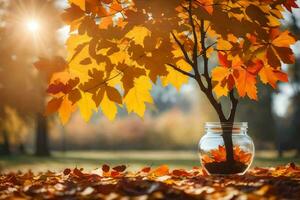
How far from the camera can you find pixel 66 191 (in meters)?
2.82

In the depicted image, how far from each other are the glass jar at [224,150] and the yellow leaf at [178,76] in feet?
1.61

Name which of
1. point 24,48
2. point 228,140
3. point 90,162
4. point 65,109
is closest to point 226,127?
point 228,140

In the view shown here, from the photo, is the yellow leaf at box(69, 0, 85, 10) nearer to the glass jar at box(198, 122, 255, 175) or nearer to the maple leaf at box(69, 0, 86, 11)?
the maple leaf at box(69, 0, 86, 11)

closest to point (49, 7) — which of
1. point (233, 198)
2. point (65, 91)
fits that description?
point (65, 91)

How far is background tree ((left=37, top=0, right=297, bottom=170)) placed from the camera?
3045 millimetres

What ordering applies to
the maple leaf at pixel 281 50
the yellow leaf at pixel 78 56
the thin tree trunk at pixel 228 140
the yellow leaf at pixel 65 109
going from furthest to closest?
the thin tree trunk at pixel 228 140, the yellow leaf at pixel 78 56, the yellow leaf at pixel 65 109, the maple leaf at pixel 281 50

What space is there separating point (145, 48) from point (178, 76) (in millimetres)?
884

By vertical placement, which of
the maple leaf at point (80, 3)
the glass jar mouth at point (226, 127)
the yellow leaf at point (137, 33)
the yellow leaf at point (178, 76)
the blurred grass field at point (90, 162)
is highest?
the maple leaf at point (80, 3)

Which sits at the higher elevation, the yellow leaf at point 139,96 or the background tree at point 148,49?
the background tree at point 148,49

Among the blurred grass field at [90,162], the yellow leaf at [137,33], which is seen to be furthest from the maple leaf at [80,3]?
the blurred grass field at [90,162]

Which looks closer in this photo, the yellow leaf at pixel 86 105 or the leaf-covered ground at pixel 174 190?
the leaf-covered ground at pixel 174 190

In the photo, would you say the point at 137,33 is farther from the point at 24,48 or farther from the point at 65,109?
the point at 24,48

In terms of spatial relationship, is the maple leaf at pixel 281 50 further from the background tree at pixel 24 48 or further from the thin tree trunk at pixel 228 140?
the background tree at pixel 24 48

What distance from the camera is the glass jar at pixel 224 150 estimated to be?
12.3ft
